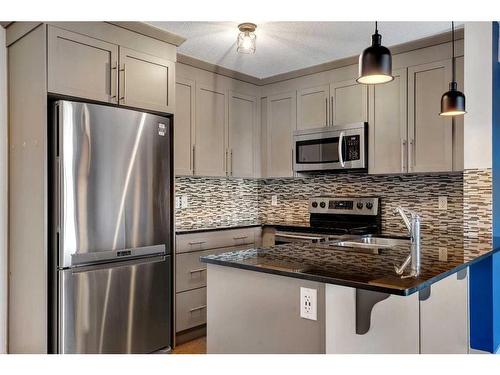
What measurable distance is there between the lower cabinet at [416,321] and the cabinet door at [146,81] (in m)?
1.90

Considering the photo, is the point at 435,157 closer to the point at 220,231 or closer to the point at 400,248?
the point at 400,248

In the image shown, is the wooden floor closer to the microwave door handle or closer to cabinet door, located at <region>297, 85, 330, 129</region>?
the microwave door handle

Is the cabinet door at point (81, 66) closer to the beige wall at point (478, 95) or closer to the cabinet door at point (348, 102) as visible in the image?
the cabinet door at point (348, 102)

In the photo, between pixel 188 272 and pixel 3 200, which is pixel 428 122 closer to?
pixel 188 272

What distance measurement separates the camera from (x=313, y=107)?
3.82 metres

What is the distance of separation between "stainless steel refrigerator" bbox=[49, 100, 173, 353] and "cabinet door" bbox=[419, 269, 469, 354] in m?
1.69

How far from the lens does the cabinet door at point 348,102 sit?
3.50 m

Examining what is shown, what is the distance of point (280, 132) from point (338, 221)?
3.34ft

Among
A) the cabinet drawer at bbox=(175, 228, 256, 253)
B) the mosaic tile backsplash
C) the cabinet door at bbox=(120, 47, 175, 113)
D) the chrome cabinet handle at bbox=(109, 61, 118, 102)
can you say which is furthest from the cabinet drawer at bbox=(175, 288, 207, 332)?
the chrome cabinet handle at bbox=(109, 61, 118, 102)

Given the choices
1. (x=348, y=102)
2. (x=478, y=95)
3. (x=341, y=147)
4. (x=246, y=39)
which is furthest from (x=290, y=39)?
(x=478, y=95)

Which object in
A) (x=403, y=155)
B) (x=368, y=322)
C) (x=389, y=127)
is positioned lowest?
(x=368, y=322)

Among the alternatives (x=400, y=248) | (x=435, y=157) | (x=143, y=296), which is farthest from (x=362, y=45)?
(x=143, y=296)

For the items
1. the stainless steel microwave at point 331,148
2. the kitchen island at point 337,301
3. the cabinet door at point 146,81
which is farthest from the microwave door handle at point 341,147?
the cabinet door at point 146,81

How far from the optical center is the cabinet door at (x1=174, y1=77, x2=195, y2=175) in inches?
136
